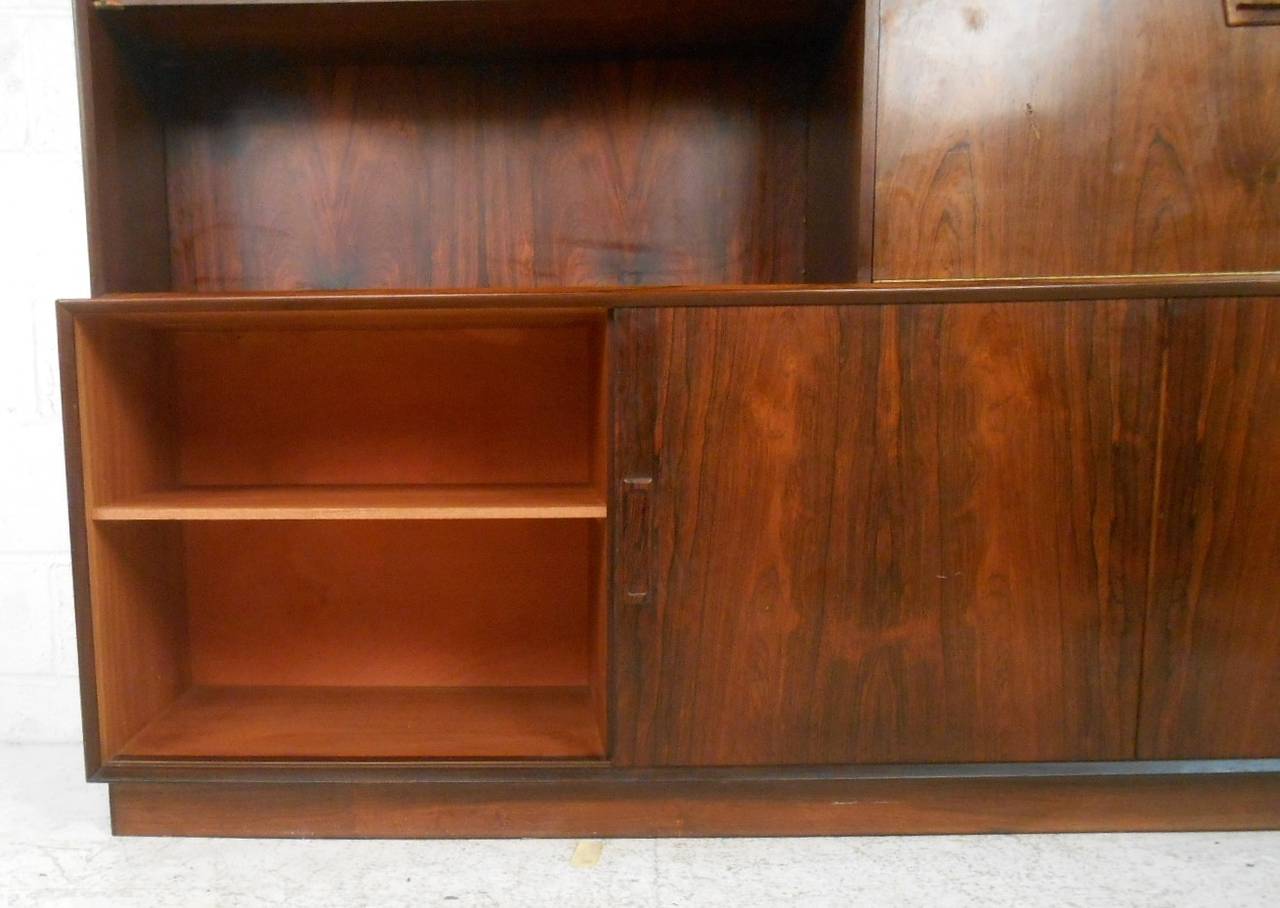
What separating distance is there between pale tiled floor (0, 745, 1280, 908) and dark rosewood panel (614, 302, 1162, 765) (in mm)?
141

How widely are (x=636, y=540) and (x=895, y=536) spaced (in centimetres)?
35

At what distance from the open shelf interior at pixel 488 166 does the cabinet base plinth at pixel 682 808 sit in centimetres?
83

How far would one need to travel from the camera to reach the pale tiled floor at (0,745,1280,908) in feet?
3.25

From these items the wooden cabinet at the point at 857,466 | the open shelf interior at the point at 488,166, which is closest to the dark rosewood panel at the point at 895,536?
the wooden cabinet at the point at 857,466

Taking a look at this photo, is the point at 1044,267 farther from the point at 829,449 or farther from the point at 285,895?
the point at 285,895

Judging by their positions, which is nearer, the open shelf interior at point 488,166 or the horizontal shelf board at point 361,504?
the horizontal shelf board at point 361,504

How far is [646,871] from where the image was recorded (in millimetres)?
1047

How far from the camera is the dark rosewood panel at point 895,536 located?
1.02 m

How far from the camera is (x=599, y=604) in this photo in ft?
3.91

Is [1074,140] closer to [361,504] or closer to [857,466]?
[857,466]

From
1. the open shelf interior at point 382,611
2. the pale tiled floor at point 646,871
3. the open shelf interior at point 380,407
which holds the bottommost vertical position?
the pale tiled floor at point 646,871

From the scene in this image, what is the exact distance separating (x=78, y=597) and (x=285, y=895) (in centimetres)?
50

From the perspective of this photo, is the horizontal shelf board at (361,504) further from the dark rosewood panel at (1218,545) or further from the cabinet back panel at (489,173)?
the dark rosewood panel at (1218,545)

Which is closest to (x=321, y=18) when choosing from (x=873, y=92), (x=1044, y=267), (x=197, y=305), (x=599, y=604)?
(x=197, y=305)
